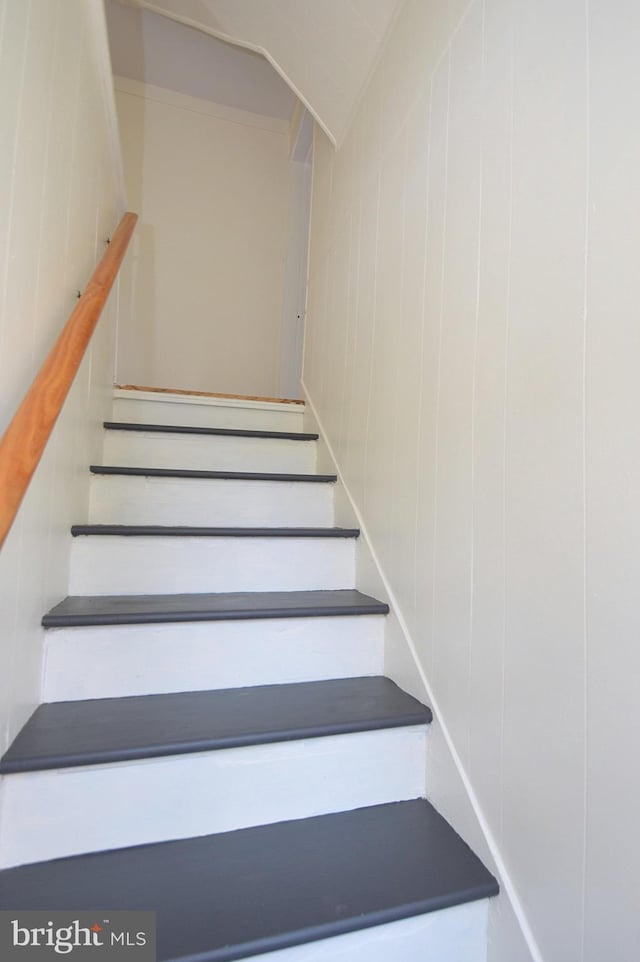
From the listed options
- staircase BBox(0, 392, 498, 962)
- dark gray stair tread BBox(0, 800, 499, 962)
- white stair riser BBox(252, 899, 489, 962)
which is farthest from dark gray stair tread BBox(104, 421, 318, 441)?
white stair riser BBox(252, 899, 489, 962)

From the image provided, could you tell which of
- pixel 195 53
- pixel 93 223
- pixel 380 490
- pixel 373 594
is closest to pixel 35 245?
pixel 93 223

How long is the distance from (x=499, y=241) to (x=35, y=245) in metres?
0.93

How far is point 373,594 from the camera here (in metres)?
1.43

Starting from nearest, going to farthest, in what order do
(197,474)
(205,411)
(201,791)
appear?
(201,791)
(197,474)
(205,411)

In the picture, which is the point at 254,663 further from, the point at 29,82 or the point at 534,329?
the point at 29,82

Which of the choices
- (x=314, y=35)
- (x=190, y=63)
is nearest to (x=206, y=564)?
(x=314, y=35)

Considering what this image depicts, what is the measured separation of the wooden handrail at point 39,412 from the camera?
25.8 inches

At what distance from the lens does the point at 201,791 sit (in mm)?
954

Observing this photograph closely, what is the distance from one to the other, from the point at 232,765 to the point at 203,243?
326 centimetres

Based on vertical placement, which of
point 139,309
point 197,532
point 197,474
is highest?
point 139,309

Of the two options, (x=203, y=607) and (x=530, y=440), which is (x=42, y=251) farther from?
(x=530, y=440)

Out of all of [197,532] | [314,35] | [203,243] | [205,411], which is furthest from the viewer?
[203,243]

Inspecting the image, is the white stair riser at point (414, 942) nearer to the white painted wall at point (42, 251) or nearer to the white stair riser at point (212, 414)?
the white painted wall at point (42, 251)

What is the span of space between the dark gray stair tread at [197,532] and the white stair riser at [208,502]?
0.16 m
